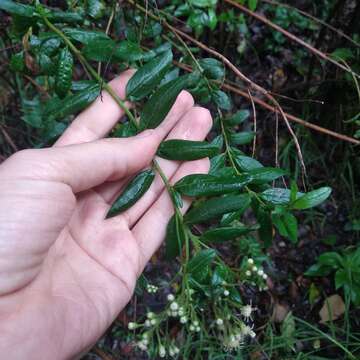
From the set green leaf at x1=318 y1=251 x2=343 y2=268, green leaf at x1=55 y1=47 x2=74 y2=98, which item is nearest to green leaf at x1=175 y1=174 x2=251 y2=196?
green leaf at x1=55 y1=47 x2=74 y2=98

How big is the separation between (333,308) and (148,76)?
4.79ft

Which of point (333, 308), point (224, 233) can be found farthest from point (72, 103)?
point (333, 308)

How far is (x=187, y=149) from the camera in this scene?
1.21m

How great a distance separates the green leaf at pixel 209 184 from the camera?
3.69ft

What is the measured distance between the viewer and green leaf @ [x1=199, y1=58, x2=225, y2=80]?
4.54ft

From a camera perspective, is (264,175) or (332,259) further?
(332,259)

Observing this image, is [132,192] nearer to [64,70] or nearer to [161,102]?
[161,102]

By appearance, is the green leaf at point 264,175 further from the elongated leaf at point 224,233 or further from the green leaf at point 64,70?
the green leaf at point 64,70

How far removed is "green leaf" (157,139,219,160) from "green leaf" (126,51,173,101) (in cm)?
16

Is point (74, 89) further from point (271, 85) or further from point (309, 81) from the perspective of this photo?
point (271, 85)

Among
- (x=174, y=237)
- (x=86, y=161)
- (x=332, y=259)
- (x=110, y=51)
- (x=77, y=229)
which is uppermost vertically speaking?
(x=110, y=51)

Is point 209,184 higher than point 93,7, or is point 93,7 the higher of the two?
point 93,7

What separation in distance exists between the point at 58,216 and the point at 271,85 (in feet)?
5.72

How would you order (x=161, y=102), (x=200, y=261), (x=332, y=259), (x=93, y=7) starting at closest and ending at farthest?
(x=200, y=261) < (x=161, y=102) < (x=93, y=7) < (x=332, y=259)
